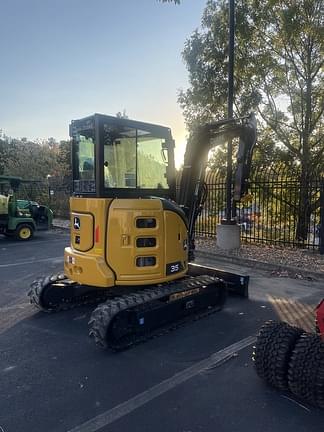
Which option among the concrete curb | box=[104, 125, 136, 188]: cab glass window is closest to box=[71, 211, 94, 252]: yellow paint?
box=[104, 125, 136, 188]: cab glass window

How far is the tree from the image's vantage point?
10898 millimetres

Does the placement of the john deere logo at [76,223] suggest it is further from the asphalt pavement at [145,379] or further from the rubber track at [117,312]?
the asphalt pavement at [145,379]

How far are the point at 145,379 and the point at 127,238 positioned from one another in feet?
5.59

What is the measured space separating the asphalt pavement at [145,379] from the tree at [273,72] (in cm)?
723

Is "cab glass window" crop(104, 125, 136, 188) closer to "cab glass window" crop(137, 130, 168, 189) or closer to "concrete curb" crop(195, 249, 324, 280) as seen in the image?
"cab glass window" crop(137, 130, 168, 189)

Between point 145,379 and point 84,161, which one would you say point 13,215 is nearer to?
point 84,161

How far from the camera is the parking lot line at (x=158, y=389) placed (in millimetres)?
2971

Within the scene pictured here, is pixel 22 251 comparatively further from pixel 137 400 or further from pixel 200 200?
pixel 137 400

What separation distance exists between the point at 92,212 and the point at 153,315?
1.53 m

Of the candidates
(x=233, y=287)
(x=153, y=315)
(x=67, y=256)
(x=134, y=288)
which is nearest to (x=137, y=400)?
(x=153, y=315)

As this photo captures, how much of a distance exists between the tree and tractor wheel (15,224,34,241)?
25.0ft

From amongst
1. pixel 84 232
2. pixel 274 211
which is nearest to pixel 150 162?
pixel 84 232

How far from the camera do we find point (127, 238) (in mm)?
4641

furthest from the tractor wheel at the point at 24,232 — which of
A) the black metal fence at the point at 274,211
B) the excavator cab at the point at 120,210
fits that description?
the excavator cab at the point at 120,210
